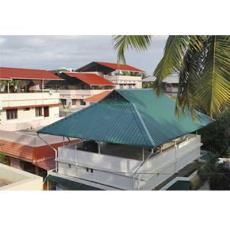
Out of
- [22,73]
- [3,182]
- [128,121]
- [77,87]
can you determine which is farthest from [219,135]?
[3,182]

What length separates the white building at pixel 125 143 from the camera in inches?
204

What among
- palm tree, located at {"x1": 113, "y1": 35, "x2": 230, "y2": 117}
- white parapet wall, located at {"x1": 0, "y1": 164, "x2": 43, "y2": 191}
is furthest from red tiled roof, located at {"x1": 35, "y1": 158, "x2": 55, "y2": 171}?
palm tree, located at {"x1": 113, "y1": 35, "x2": 230, "y2": 117}

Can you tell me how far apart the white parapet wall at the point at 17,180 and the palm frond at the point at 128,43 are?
7.48 feet

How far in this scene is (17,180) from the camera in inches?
213

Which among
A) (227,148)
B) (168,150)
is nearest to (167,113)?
(168,150)

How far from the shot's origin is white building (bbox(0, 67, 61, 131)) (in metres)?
5.37

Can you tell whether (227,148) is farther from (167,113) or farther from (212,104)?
(212,104)

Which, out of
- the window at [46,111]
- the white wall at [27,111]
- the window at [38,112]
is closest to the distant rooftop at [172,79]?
the white wall at [27,111]

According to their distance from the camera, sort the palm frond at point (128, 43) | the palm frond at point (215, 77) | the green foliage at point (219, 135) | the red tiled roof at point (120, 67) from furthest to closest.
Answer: the green foliage at point (219, 135), the red tiled roof at point (120, 67), the palm frond at point (128, 43), the palm frond at point (215, 77)

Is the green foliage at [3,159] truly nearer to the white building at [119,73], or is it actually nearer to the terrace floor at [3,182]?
the terrace floor at [3,182]

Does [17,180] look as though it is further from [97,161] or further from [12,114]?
[97,161]

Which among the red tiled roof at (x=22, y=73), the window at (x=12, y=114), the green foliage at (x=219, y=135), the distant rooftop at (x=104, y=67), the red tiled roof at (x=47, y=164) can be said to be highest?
the distant rooftop at (x=104, y=67)

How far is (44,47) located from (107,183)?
87.0 inches

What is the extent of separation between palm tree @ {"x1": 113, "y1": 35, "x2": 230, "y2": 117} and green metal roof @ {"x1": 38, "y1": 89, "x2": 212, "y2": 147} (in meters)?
0.91
